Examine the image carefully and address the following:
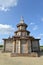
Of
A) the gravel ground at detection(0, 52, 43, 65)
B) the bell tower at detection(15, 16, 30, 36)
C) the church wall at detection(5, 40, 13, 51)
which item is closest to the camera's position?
the gravel ground at detection(0, 52, 43, 65)

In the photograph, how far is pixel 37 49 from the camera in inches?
1224

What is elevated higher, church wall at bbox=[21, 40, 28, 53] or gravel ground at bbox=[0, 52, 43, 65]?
church wall at bbox=[21, 40, 28, 53]

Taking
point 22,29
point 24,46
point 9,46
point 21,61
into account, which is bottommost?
point 21,61

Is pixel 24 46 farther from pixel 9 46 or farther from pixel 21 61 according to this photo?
pixel 9 46

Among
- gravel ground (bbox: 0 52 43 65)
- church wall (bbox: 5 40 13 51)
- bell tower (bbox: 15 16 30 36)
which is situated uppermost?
bell tower (bbox: 15 16 30 36)

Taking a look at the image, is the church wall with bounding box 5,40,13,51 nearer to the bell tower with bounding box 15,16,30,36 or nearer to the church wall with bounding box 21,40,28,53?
the bell tower with bounding box 15,16,30,36

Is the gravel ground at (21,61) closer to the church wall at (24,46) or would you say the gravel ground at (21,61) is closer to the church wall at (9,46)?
the church wall at (24,46)

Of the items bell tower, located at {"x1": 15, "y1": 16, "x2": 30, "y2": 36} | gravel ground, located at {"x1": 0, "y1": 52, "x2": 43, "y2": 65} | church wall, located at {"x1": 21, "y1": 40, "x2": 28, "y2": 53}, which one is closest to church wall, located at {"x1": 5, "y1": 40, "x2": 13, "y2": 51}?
bell tower, located at {"x1": 15, "y1": 16, "x2": 30, "y2": 36}

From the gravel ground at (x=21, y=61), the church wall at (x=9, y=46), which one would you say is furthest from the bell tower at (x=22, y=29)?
the gravel ground at (x=21, y=61)

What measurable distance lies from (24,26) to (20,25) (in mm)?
Result: 992

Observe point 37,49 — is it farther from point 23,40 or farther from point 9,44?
point 23,40

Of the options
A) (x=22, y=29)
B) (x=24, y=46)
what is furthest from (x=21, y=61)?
(x=22, y=29)

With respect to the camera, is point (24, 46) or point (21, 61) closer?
point (21, 61)

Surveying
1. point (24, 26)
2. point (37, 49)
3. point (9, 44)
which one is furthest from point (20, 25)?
point (37, 49)
